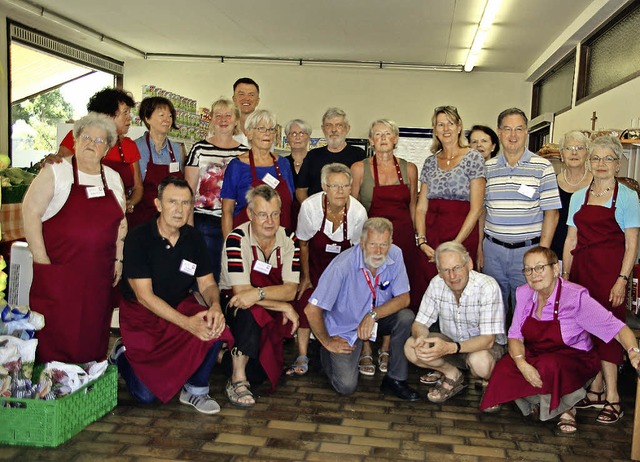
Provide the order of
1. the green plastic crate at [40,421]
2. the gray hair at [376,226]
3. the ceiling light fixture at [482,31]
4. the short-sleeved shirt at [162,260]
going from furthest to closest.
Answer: the ceiling light fixture at [482,31] < the gray hair at [376,226] < the short-sleeved shirt at [162,260] < the green plastic crate at [40,421]

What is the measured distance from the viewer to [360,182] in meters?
3.94

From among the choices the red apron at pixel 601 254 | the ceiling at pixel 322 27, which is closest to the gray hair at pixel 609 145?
the red apron at pixel 601 254

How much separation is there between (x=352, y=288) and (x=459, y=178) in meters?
0.94

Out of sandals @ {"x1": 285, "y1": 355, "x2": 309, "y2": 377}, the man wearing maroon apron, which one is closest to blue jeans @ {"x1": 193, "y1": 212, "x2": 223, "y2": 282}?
the man wearing maroon apron

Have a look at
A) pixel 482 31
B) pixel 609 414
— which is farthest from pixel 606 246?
pixel 482 31

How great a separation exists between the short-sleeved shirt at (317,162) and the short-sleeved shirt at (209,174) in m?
0.49

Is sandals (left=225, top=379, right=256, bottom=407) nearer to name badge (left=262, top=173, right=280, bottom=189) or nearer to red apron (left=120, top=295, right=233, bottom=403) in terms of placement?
red apron (left=120, top=295, right=233, bottom=403)

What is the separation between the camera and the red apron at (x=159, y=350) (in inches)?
124

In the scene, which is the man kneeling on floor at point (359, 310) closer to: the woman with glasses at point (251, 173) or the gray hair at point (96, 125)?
the woman with glasses at point (251, 173)

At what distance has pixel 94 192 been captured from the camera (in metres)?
3.15

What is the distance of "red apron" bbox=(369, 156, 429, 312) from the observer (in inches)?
153

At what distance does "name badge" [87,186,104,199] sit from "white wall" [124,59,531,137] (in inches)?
300

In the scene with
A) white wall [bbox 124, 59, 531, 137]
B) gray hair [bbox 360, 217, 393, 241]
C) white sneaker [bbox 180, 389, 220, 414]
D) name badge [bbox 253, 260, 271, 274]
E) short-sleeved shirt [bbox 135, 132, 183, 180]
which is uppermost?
white wall [bbox 124, 59, 531, 137]

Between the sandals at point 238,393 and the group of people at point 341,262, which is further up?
the group of people at point 341,262
